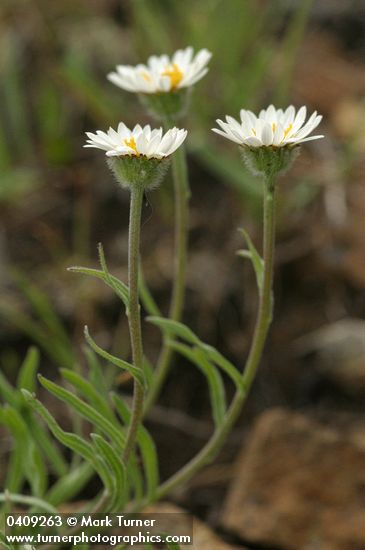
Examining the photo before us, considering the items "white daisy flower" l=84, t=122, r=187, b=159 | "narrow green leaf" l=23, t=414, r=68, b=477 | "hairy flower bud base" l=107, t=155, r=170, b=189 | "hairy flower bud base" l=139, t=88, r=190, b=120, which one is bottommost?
"narrow green leaf" l=23, t=414, r=68, b=477

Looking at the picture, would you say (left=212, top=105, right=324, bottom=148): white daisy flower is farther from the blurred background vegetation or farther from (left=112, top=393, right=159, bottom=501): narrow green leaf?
the blurred background vegetation

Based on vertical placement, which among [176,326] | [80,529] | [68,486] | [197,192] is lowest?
[80,529]

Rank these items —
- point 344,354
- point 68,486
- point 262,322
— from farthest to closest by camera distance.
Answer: point 344,354 → point 68,486 → point 262,322

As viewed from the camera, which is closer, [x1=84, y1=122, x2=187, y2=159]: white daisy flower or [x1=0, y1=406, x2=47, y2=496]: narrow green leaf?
[x1=84, y1=122, x2=187, y2=159]: white daisy flower

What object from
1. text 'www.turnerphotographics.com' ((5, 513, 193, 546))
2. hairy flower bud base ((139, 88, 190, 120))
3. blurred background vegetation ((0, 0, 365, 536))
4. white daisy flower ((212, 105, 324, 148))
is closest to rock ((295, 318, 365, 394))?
blurred background vegetation ((0, 0, 365, 536))

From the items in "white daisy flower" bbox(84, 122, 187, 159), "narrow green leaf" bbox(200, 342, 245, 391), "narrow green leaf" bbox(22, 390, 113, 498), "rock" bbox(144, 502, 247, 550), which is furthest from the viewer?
"rock" bbox(144, 502, 247, 550)

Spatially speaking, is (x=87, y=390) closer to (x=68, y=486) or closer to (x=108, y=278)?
(x=68, y=486)

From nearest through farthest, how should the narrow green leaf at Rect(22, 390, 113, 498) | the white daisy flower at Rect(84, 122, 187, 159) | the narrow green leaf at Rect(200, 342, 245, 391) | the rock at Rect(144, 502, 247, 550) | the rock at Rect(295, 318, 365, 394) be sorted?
the white daisy flower at Rect(84, 122, 187, 159) → the narrow green leaf at Rect(22, 390, 113, 498) → the narrow green leaf at Rect(200, 342, 245, 391) → the rock at Rect(144, 502, 247, 550) → the rock at Rect(295, 318, 365, 394)

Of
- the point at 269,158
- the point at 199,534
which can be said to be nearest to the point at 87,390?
the point at 199,534
